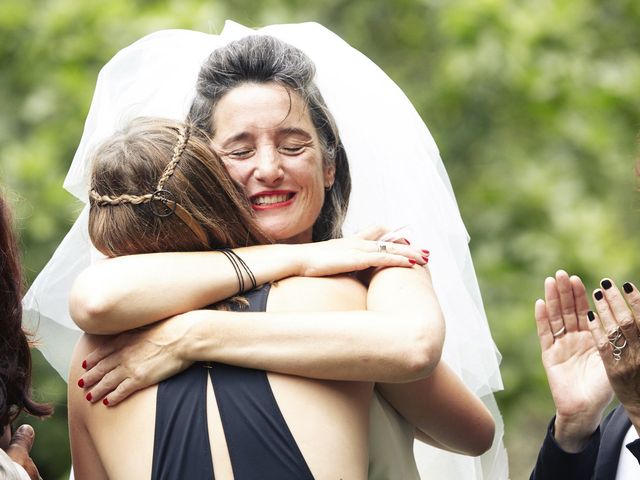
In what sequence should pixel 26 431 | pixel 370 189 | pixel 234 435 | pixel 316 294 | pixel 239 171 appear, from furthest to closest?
pixel 370 189, pixel 239 171, pixel 26 431, pixel 316 294, pixel 234 435

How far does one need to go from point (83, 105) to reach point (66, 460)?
2.11m

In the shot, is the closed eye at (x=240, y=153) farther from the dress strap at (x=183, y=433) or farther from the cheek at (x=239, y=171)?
the dress strap at (x=183, y=433)

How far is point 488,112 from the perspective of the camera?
28.0ft

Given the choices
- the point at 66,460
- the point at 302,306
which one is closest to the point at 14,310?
the point at 302,306

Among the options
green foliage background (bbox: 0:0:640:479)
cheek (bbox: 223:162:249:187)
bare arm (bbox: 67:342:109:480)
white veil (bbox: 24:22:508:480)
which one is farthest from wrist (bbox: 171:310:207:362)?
green foliage background (bbox: 0:0:640:479)

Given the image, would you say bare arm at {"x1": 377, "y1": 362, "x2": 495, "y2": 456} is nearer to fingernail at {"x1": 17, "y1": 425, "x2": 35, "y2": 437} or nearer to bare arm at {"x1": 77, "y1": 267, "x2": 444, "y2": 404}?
bare arm at {"x1": 77, "y1": 267, "x2": 444, "y2": 404}

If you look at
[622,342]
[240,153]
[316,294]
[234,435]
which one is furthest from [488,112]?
[234,435]

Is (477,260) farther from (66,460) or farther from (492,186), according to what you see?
(66,460)

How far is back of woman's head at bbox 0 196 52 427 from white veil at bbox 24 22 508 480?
26.4 inches

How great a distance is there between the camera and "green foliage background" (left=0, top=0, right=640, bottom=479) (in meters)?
6.53

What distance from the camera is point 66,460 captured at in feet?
21.2

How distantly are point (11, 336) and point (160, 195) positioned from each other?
593 mm

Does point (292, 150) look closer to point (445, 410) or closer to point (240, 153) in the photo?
point (240, 153)

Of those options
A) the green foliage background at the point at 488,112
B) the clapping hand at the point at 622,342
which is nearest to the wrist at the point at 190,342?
the clapping hand at the point at 622,342
